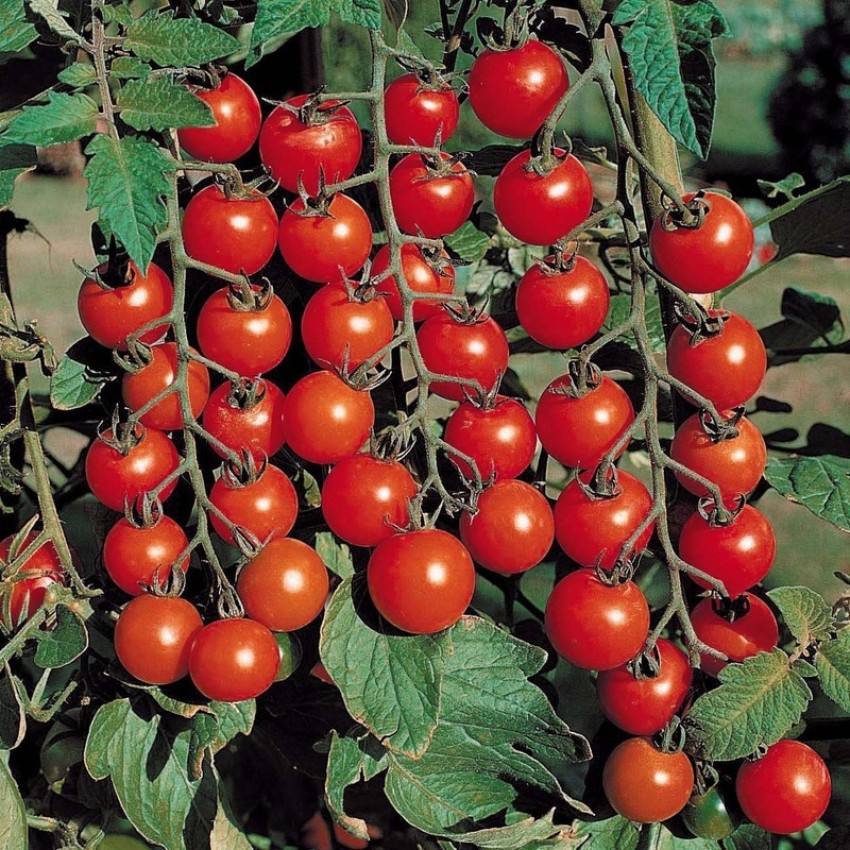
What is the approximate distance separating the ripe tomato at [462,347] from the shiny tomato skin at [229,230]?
0.33 ft

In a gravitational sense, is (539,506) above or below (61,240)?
above

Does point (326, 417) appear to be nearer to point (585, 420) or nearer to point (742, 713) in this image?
point (585, 420)

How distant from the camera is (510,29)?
2.07ft

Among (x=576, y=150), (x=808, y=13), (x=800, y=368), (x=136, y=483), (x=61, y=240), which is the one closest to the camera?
(x=136, y=483)

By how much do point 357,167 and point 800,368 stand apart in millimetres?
3333

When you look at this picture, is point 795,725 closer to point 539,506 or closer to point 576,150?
point 539,506

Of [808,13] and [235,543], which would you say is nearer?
[235,543]

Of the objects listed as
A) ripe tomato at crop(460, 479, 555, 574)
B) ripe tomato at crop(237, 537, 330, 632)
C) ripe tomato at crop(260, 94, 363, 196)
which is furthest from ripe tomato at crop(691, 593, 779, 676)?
ripe tomato at crop(260, 94, 363, 196)

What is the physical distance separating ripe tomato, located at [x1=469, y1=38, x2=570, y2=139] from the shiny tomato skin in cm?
13

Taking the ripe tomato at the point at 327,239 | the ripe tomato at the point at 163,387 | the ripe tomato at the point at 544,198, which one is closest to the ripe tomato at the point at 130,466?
the ripe tomato at the point at 163,387

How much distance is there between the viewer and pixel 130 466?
620 millimetres

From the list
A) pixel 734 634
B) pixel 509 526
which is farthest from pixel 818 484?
pixel 509 526

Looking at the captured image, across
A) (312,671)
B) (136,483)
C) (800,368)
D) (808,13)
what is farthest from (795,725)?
(808,13)

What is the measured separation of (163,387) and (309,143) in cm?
15
